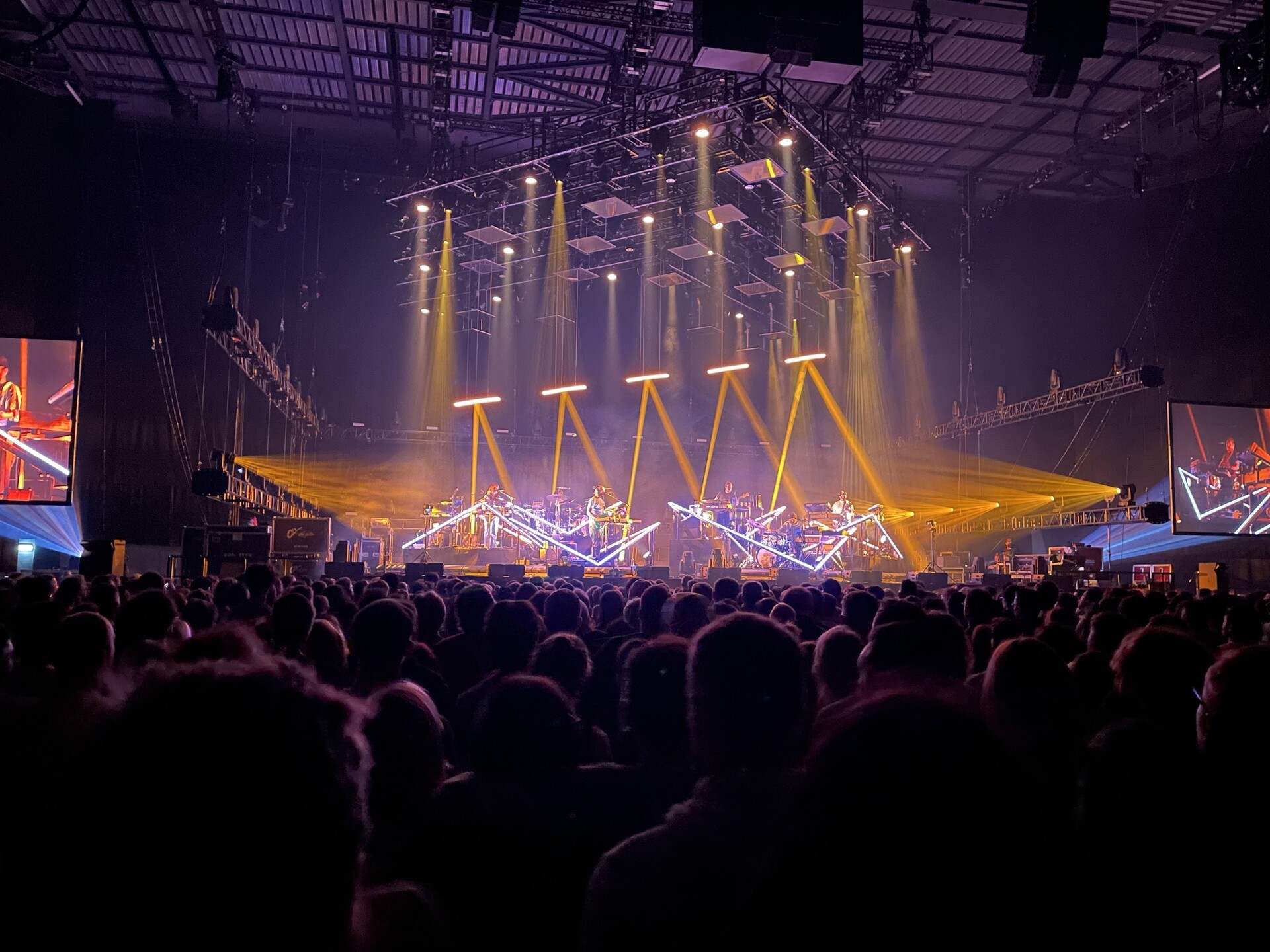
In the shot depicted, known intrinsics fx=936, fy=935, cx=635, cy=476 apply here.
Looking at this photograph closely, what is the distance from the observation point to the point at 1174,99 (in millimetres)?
15781

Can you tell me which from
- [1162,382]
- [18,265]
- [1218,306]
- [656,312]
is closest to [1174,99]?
[1218,306]

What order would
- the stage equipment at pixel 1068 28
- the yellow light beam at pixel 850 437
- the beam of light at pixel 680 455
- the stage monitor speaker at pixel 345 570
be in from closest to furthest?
the stage equipment at pixel 1068 28
the stage monitor speaker at pixel 345 570
the yellow light beam at pixel 850 437
the beam of light at pixel 680 455

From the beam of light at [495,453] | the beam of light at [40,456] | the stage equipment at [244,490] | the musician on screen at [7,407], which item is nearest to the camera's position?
the musician on screen at [7,407]

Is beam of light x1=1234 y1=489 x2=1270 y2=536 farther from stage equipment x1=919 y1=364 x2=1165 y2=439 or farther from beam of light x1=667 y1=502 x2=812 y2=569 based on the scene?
beam of light x1=667 y1=502 x2=812 y2=569

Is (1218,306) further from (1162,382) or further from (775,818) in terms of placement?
(775,818)

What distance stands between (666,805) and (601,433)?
21.6 metres

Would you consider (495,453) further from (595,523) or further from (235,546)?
(235,546)

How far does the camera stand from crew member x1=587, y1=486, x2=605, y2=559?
1888 cm

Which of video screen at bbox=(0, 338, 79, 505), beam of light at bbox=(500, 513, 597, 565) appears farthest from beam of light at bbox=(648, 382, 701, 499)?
video screen at bbox=(0, 338, 79, 505)

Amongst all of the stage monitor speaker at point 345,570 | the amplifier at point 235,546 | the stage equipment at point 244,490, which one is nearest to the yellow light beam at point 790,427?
the stage equipment at point 244,490

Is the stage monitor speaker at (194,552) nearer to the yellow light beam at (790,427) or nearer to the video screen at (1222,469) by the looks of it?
the video screen at (1222,469)

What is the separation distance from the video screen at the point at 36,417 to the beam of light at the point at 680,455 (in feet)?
48.0

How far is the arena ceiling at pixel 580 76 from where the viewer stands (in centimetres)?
1373

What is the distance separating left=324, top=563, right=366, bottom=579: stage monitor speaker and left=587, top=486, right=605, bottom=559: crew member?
20.8ft
